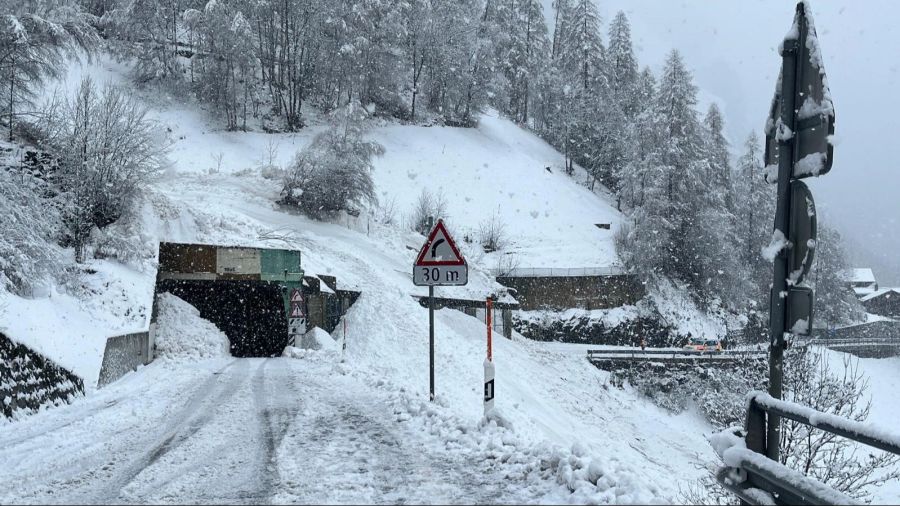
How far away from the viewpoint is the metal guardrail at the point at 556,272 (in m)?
42.0

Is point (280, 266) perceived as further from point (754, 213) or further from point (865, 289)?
point (865, 289)

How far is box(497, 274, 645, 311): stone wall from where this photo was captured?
137ft

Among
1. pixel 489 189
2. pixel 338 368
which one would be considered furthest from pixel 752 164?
pixel 338 368

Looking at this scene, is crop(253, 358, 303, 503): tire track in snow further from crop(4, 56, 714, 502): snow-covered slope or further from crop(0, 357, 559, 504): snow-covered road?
crop(4, 56, 714, 502): snow-covered slope

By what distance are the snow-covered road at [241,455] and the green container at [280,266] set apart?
963cm

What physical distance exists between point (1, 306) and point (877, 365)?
58142 millimetres

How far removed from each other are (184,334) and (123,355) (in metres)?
4.78

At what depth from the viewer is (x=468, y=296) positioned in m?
34.1

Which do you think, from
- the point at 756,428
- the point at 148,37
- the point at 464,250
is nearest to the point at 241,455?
the point at 756,428

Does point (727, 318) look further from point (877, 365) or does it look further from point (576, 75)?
point (576, 75)

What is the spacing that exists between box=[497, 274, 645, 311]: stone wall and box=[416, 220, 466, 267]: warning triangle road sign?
31.7 metres

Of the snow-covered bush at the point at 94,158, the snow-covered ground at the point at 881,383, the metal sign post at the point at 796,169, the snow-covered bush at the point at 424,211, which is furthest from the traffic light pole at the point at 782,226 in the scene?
the snow-covered bush at the point at 424,211

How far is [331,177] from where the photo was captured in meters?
37.8

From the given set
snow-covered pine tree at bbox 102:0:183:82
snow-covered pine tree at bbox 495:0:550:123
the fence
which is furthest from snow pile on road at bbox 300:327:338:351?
snow-covered pine tree at bbox 495:0:550:123
